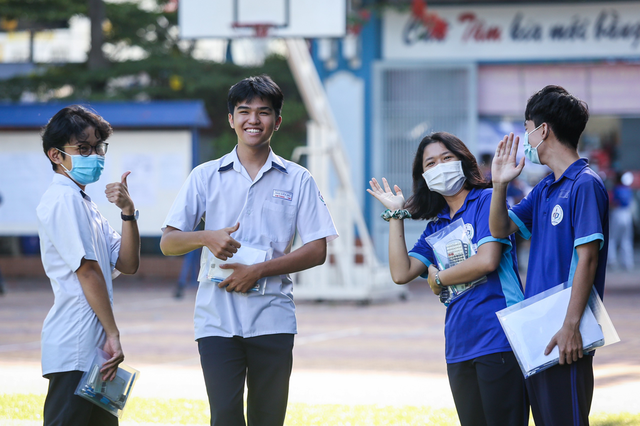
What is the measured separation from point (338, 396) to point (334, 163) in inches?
243

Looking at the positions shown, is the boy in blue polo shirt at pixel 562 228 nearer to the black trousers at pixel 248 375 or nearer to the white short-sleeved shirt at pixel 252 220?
the white short-sleeved shirt at pixel 252 220

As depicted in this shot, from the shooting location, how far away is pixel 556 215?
10.1 ft

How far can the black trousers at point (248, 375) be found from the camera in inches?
129

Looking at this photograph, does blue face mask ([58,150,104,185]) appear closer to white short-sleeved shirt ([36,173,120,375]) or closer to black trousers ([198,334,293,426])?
white short-sleeved shirt ([36,173,120,375])

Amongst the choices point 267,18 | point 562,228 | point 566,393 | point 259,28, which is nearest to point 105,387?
point 566,393

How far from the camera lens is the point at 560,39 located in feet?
49.4

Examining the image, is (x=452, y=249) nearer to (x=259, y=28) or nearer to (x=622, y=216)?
(x=259, y=28)

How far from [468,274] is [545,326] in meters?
0.41

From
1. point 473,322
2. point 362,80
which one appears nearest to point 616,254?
point 362,80

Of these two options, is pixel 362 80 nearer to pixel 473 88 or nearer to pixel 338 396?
pixel 473 88

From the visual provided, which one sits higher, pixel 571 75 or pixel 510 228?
pixel 571 75

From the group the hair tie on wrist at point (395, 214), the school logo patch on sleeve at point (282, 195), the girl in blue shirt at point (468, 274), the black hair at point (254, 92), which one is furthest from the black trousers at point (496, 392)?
the black hair at point (254, 92)

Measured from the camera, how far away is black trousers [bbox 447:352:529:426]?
10.6ft

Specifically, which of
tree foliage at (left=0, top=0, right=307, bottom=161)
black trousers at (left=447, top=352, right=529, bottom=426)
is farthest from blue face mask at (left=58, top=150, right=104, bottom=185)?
tree foliage at (left=0, top=0, right=307, bottom=161)
